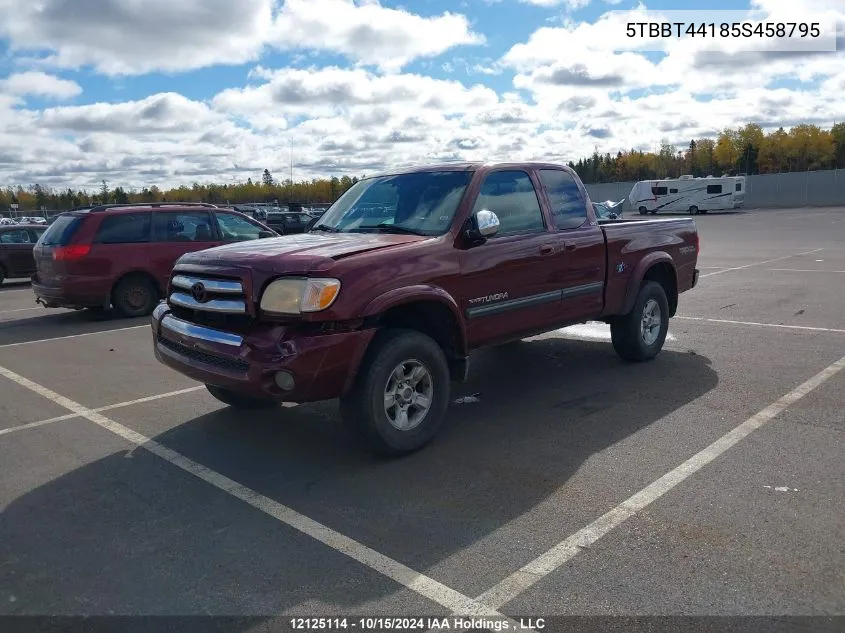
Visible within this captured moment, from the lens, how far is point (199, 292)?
191 inches

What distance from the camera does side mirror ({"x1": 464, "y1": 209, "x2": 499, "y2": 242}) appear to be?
5074 millimetres

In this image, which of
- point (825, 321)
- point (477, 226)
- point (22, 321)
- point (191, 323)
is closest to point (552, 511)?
point (477, 226)

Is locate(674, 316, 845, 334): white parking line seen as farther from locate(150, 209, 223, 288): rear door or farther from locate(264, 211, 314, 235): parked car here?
locate(264, 211, 314, 235): parked car

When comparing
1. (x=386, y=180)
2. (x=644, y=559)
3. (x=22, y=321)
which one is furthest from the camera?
(x=22, y=321)

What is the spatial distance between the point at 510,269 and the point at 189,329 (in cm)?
241

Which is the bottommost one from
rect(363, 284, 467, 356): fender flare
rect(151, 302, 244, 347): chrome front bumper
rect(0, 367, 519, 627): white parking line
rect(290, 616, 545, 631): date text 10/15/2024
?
rect(290, 616, 545, 631): date text 10/15/2024

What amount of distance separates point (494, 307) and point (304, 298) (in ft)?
5.52

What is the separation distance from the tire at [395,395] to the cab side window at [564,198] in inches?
77.7

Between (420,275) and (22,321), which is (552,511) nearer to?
(420,275)

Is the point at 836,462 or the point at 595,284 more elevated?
the point at 595,284

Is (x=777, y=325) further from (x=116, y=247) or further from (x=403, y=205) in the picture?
(x=116, y=247)

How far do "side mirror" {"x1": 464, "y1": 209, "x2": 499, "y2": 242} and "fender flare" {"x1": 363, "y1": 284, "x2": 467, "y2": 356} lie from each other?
1.71ft

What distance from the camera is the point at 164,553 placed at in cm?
360

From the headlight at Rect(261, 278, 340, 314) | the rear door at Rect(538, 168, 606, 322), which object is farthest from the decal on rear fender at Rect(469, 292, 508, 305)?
the headlight at Rect(261, 278, 340, 314)
